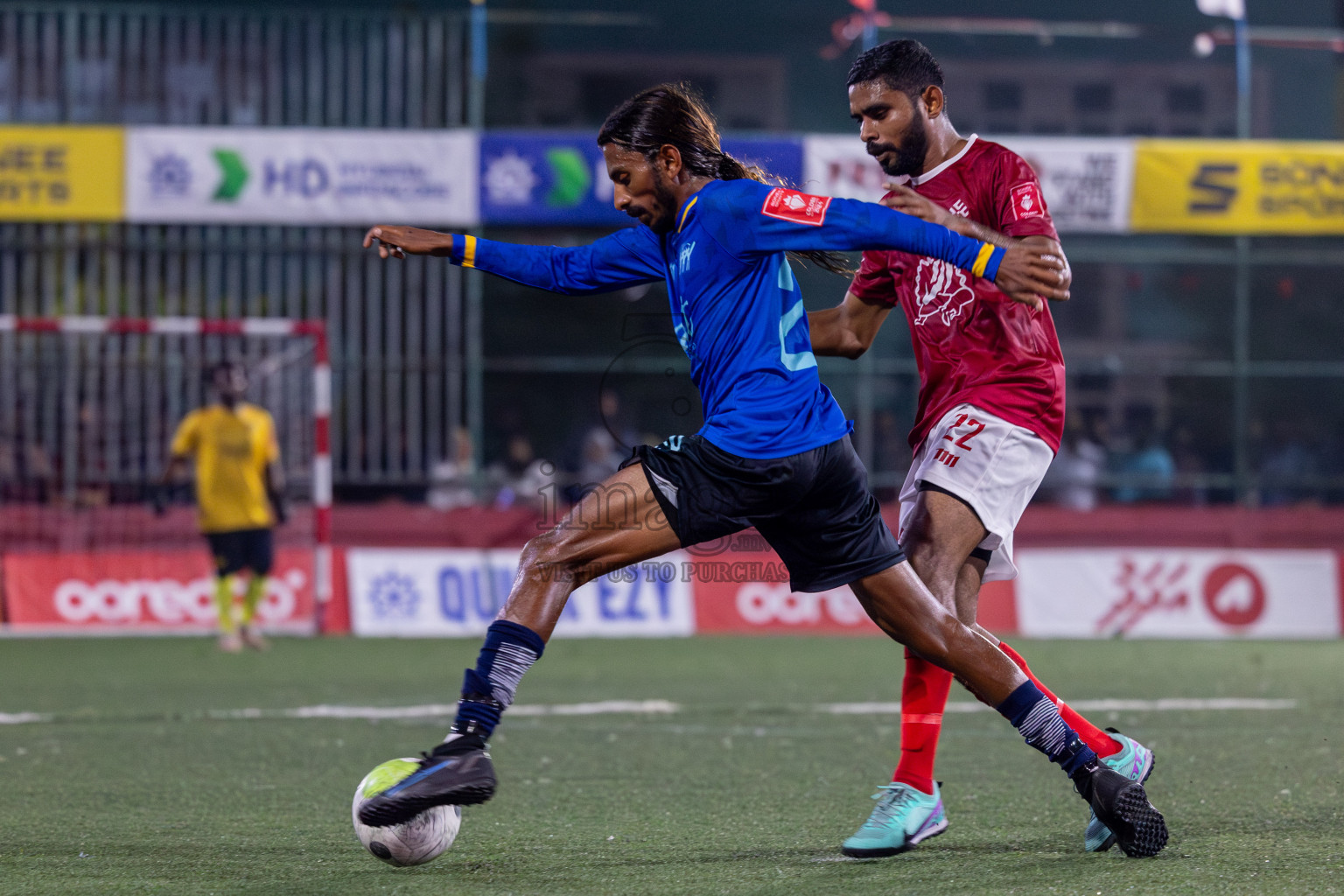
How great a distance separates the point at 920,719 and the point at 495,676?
140 centimetres

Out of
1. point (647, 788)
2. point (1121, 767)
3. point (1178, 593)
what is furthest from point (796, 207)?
point (1178, 593)

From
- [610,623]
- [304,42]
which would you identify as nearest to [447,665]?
[610,623]

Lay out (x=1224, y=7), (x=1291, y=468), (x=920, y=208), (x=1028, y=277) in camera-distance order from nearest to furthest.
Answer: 1. (x=1028, y=277)
2. (x=920, y=208)
3. (x=1224, y=7)
4. (x=1291, y=468)

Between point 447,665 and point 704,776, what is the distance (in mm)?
5098

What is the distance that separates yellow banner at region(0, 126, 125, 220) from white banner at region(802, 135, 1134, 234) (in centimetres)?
664

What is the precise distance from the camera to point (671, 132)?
3.97 m

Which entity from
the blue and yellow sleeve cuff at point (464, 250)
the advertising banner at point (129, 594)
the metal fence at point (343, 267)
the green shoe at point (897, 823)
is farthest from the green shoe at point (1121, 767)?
the metal fence at point (343, 267)

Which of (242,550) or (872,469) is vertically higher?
(872,469)

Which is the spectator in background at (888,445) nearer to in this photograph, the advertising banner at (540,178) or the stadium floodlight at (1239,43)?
the advertising banner at (540,178)

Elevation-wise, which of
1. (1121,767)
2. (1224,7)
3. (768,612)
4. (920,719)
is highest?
(1224,7)

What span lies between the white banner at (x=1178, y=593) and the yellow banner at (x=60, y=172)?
921 cm

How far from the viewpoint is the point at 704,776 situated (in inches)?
224

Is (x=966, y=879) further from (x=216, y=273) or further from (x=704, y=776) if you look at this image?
(x=216, y=273)

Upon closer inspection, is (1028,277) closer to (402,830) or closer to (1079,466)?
(402,830)
